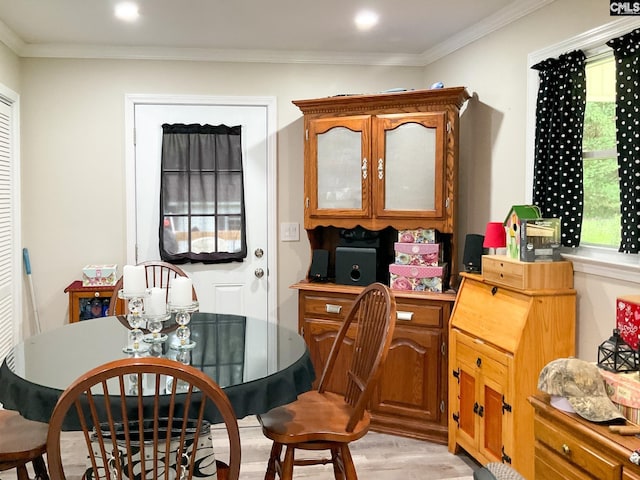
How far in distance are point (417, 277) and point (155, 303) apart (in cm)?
169

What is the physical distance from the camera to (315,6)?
308cm

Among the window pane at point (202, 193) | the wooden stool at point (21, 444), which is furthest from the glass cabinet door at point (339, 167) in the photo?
the wooden stool at point (21, 444)

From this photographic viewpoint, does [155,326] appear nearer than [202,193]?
Yes

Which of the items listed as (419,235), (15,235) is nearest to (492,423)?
(419,235)

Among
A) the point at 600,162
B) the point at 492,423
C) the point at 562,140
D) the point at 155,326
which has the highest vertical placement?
the point at 562,140

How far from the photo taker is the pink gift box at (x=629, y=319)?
1.91m

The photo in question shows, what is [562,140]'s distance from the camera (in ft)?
8.79

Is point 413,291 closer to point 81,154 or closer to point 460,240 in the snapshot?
point 460,240

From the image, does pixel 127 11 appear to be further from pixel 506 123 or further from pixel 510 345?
pixel 510 345

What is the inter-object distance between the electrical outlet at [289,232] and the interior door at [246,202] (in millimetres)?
120

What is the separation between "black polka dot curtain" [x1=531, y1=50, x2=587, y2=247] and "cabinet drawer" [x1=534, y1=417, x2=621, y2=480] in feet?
3.17

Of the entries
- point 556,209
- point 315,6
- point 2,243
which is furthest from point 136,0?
point 556,209

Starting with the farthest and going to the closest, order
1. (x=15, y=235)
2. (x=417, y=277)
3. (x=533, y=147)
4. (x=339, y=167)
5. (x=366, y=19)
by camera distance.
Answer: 1. (x=15, y=235)
2. (x=339, y=167)
3. (x=417, y=277)
4. (x=366, y=19)
5. (x=533, y=147)

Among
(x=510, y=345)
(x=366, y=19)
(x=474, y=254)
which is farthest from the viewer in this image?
(x=366, y=19)
